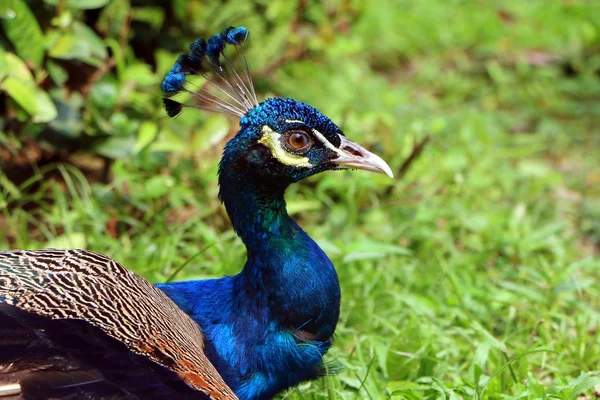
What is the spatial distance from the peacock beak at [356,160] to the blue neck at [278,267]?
0.17 metres

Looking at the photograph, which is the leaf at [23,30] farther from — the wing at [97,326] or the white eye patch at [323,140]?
the white eye patch at [323,140]

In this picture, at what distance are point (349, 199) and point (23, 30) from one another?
1.45m

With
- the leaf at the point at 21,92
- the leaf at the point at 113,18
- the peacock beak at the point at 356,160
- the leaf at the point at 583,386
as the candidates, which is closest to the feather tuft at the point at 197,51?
the peacock beak at the point at 356,160

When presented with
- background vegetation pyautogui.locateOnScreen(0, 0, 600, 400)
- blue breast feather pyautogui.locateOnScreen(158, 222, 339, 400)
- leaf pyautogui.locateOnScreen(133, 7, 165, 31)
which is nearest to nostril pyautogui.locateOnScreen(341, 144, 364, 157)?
blue breast feather pyautogui.locateOnScreen(158, 222, 339, 400)

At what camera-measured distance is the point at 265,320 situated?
2119mm

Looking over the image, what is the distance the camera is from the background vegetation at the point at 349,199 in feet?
8.33

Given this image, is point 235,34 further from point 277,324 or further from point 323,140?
point 277,324

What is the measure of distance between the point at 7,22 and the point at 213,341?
4.77 ft

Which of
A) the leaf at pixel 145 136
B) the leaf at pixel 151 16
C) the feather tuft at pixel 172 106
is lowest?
the feather tuft at pixel 172 106

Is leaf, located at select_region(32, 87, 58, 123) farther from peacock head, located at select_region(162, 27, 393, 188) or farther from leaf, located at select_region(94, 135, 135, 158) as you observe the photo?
peacock head, located at select_region(162, 27, 393, 188)

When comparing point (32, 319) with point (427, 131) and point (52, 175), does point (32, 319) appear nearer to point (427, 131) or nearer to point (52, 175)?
point (52, 175)

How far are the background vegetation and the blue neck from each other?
0.24 m

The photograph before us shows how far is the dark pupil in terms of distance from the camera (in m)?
2.07

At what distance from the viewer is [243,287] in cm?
218
